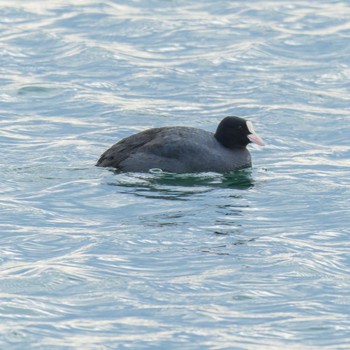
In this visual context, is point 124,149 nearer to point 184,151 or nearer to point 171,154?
point 171,154

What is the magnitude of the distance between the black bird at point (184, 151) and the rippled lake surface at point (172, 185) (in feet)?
0.49

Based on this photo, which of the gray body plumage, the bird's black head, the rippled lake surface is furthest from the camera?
the bird's black head

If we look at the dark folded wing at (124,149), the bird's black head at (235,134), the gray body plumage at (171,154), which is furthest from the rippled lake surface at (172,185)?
the bird's black head at (235,134)

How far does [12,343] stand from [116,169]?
205 inches

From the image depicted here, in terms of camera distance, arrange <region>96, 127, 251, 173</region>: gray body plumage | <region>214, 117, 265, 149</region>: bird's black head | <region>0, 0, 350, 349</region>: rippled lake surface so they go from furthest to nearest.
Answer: <region>214, 117, 265, 149</region>: bird's black head
<region>96, 127, 251, 173</region>: gray body plumage
<region>0, 0, 350, 349</region>: rippled lake surface

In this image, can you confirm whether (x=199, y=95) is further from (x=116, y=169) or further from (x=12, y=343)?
(x=12, y=343)

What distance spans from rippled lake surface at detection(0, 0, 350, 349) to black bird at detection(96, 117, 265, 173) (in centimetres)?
15

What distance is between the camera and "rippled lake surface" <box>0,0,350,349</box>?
1103 centimetres

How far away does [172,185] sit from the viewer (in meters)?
15.1

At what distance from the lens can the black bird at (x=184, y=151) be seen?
50.6 feet

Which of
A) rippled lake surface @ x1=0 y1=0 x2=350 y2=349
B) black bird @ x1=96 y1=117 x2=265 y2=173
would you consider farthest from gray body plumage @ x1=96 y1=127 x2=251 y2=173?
rippled lake surface @ x1=0 y1=0 x2=350 y2=349

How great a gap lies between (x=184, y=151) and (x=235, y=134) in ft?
3.04

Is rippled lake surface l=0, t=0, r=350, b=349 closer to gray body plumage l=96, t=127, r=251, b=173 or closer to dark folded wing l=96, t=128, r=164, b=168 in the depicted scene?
gray body plumage l=96, t=127, r=251, b=173

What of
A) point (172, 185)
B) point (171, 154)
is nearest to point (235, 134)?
point (171, 154)
